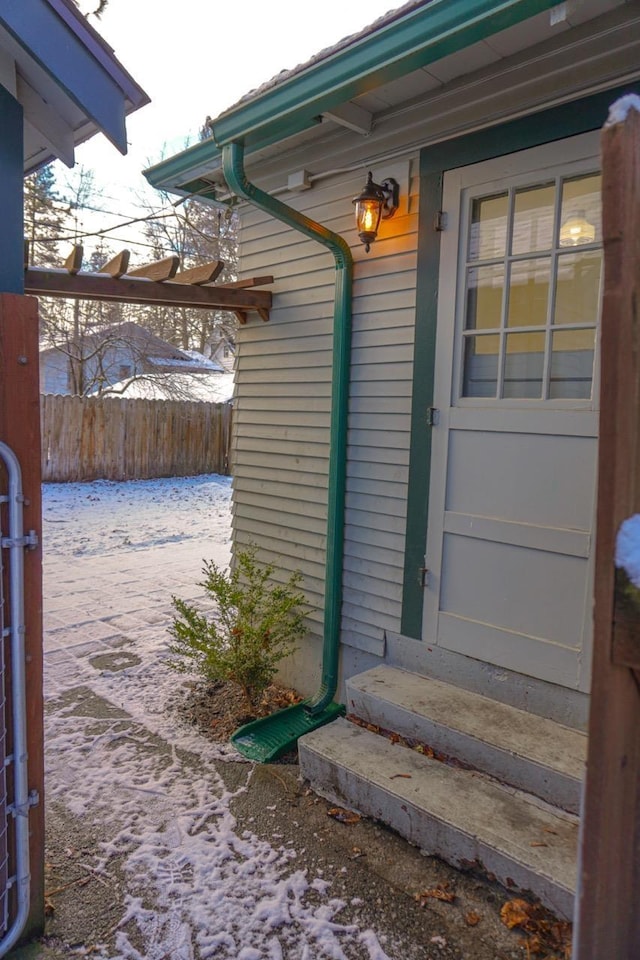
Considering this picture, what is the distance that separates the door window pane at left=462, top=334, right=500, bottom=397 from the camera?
2.82 metres

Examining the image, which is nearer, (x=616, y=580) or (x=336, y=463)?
(x=616, y=580)

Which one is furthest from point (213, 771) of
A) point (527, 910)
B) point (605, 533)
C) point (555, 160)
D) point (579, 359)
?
point (555, 160)

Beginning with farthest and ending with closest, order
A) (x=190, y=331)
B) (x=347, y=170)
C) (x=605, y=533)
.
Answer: (x=190, y=331) < (x=347, y=170) < (x=605, y=533)

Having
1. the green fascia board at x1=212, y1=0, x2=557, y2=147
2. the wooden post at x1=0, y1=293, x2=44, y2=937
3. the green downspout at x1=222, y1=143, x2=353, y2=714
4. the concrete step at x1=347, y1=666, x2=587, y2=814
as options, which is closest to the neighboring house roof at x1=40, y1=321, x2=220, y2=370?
the green downspout at x1=222, y1=143, x2=353, y2=714

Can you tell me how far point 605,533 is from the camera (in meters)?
0.71

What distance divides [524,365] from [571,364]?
0.70ft

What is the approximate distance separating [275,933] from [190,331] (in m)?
18.4

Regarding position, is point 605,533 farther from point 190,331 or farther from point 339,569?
point 190,331

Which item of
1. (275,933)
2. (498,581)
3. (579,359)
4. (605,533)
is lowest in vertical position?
(275,933)

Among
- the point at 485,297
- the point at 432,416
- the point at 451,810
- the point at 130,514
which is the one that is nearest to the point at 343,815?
the point at 451,810

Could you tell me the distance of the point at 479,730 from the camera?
8.24 ft

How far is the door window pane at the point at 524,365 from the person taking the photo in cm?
265

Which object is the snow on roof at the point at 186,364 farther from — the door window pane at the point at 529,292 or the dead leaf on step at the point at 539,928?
the dead leaf on step at the point at 539,928

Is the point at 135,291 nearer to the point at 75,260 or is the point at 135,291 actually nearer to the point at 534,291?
the point at 75,260
